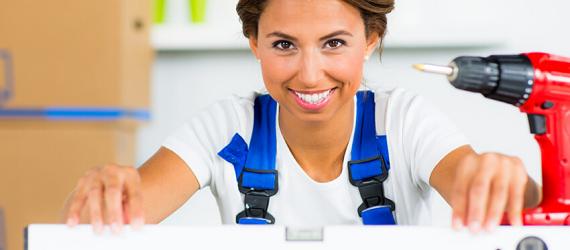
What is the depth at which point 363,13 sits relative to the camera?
108 centimetres

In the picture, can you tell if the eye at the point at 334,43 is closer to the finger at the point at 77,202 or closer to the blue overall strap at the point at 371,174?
the blue overall strap at the point at 371,174

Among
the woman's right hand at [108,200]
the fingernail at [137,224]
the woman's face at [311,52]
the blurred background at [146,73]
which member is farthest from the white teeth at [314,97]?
the blurred background at [146,73]

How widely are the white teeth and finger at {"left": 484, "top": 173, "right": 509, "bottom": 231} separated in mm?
372

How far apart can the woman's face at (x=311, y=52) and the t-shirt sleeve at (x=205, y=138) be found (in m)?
0.13

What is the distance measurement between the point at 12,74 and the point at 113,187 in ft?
3.92

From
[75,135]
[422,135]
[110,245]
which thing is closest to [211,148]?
[422,135]

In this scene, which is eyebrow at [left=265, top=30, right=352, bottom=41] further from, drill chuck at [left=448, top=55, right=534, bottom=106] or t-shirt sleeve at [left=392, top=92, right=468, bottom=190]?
drill chuck at [left=448, top=55, right=534, bottom=106]

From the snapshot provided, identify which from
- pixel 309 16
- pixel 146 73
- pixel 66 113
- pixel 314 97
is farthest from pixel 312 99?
pixel 146 73

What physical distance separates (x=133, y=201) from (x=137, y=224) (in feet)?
0.27

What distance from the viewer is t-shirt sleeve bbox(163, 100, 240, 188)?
45.0 inches

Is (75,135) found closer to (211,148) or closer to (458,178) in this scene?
(211,148)

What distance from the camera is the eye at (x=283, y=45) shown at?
3.41 ft

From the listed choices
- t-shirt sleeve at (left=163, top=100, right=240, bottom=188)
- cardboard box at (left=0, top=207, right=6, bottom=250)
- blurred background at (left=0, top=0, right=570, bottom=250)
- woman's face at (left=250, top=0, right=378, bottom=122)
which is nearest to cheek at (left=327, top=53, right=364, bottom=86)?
woman's face at (left=250, top=0, right=378, bottom=122)

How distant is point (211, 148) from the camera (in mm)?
1172
